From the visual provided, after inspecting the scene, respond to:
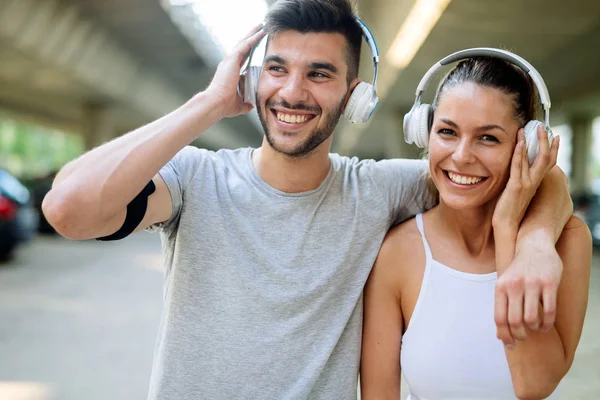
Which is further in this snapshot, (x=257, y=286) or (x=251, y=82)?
(x=251, y=82)

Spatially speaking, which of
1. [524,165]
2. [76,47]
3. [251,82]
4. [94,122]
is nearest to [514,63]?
[524,165]

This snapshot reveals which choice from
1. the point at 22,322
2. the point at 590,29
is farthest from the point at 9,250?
the point at 590,29

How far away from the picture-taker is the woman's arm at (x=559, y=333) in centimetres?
188

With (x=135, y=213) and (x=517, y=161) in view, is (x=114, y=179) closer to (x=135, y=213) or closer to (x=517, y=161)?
(x=135, y=213)

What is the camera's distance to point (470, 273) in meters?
2.20

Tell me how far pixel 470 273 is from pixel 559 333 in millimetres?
386

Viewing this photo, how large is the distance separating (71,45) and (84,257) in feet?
21.2

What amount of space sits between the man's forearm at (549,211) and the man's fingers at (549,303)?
24 centimetres

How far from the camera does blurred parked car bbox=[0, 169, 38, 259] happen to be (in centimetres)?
1162

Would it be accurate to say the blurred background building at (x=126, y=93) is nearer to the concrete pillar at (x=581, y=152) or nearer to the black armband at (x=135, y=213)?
the concrete pillar at (x=581, y=152)

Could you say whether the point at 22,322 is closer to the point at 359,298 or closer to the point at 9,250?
the point at 9,250

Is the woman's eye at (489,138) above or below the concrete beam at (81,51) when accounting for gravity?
below

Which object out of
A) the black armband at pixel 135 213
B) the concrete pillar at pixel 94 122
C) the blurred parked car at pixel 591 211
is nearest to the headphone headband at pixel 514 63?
the black armband at pixel 135 213

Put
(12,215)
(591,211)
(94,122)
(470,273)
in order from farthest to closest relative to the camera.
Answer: (94,122) → (591,211) → (12,215) → (470,273)
